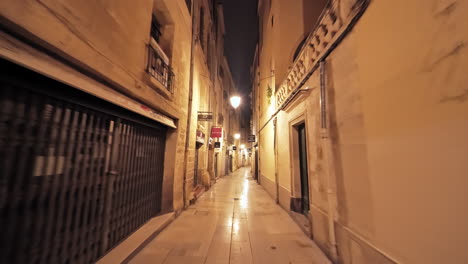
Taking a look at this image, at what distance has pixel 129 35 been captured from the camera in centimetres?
259

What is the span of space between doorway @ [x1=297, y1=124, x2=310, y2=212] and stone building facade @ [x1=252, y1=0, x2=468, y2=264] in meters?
1.19

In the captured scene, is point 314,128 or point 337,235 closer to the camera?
point 337,235

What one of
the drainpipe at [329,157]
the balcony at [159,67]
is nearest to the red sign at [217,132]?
the balcony at [159,67]

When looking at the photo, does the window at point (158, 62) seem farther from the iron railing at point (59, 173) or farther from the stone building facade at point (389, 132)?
the stone building facade at point (389, 132)

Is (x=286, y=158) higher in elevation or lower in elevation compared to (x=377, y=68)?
lower

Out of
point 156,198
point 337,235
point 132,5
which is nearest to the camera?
point 337,235

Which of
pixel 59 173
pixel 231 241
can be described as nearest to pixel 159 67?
pixel 59 173

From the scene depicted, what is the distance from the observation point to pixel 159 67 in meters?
3.52

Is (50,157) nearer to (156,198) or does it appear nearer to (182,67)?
(156,198)

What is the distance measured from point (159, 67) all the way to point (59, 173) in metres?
2.59

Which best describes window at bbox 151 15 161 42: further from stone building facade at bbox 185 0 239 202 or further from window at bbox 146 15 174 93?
stone building facade at bbox 185 0 239 202

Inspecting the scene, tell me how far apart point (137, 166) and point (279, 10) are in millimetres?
6966

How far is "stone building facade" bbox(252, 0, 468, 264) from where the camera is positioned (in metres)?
1.21

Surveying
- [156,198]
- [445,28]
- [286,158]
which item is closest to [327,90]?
[445,28]
